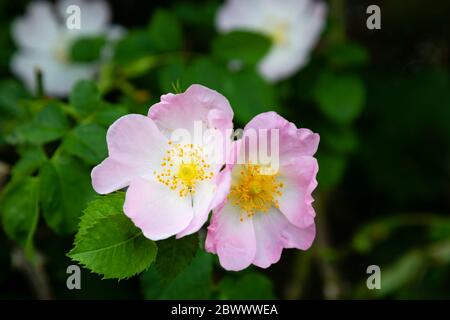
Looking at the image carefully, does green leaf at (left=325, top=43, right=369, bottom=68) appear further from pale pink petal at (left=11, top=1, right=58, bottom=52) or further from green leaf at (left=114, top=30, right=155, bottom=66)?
pale pink petal at (left=11, top=1, right=58, bottom=52)

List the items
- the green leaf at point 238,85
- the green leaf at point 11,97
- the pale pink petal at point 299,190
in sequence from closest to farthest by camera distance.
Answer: the pale pink petal at point 299,190, the green leaf at point 238,85, the green leaf at point 11,97

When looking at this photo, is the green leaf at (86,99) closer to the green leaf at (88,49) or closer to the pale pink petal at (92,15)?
the green leaf at (88,49)

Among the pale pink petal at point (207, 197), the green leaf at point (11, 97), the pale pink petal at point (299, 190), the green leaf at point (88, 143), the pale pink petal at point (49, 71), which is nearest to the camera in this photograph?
the pale pink petal at point (207, 197)

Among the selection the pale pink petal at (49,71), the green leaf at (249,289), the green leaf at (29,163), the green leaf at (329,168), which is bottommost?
the green leaf at (249,289)

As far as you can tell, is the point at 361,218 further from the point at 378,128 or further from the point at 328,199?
the point at 378,128

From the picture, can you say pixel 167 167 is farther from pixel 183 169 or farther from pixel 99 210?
pixel 99 210

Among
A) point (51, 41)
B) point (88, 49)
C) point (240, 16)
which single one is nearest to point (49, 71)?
point (51, 41)

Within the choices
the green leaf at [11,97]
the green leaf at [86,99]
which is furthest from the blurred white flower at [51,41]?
the green leaf at [86,99]

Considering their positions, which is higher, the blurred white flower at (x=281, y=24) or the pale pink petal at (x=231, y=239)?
the blurred white flower at (x=281, y=24)
